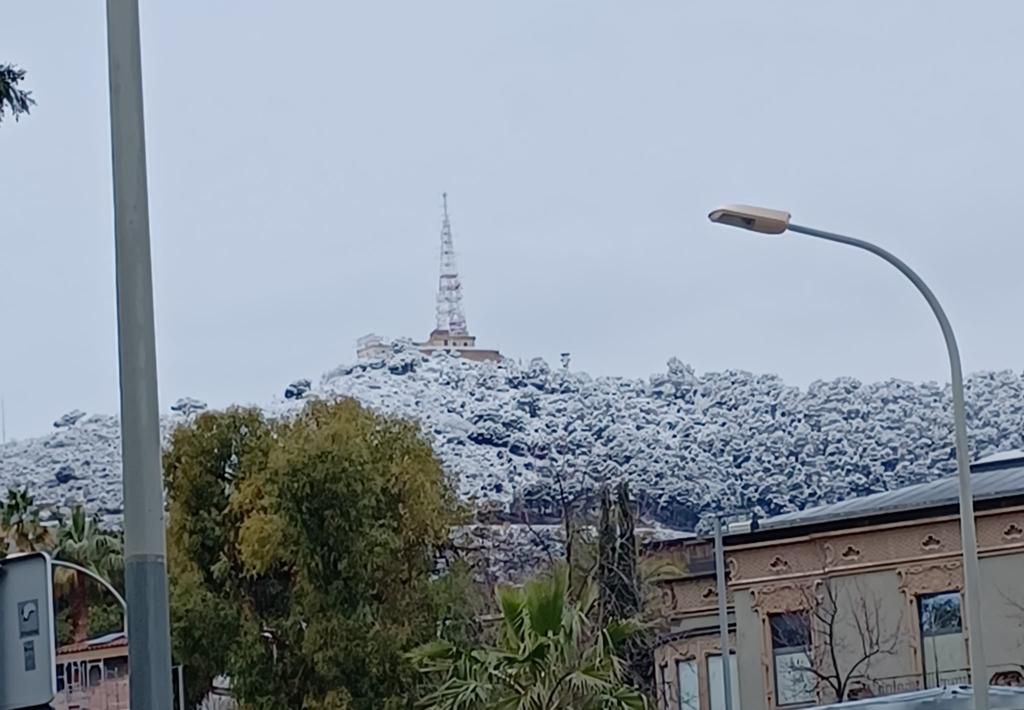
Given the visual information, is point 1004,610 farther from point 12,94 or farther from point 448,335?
point 448,335

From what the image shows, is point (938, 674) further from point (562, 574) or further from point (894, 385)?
point (894, 385)

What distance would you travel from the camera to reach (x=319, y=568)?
3516 centimetres

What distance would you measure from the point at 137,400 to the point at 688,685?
36841mm

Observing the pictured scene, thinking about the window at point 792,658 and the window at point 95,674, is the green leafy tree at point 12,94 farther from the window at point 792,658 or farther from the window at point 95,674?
the window at point 792,658

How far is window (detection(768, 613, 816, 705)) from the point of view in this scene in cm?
3947

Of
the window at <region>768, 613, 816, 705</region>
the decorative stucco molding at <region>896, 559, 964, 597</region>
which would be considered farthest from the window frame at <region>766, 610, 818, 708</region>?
the decorative stucco molding at <region>896, 559, 964, 597</region>

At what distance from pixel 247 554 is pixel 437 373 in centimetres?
11206

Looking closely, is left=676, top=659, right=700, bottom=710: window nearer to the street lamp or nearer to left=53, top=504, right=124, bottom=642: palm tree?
left=53, top=504, right=124, bottom=642: palm tree

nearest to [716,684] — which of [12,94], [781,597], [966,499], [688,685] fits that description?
[688,685]

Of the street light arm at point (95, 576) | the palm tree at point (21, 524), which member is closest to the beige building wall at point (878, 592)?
the street light arm at point (95, 576)

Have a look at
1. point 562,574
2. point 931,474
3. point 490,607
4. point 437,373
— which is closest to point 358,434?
point 490,607

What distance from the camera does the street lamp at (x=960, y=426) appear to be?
16156 millimetres

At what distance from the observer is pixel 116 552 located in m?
56.3

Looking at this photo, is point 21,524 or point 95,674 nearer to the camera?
point 95,674
